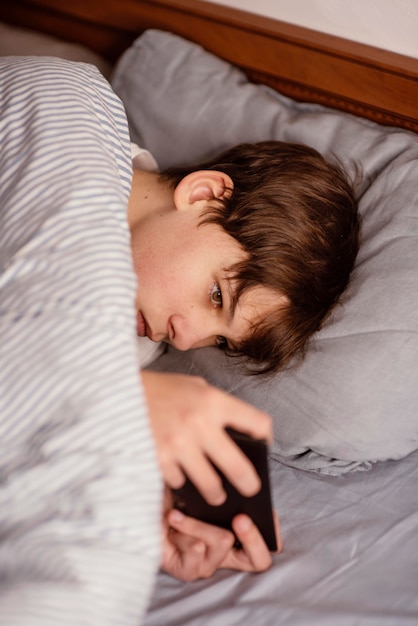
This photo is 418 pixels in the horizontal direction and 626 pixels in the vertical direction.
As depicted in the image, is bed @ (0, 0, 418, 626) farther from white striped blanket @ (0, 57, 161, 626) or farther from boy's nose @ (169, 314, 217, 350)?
white striped blanket @ (0, 57, 161, 626)

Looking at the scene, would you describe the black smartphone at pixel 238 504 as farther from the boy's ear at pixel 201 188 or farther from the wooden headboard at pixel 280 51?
the wooden headboard at pixel 280 51

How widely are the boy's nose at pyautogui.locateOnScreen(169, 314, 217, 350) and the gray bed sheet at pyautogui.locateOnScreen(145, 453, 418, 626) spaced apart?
0.90 ft

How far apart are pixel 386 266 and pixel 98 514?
0.65 meters

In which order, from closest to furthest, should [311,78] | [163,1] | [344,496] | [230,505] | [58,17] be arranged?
[230,505], [344,496], [311,78], [163,1], [58,17]

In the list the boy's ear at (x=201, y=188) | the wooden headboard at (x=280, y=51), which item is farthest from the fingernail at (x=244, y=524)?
the wooden headboard at (x=280, y=51)

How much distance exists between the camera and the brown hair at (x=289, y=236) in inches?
44.4

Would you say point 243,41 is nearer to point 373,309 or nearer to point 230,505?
point 373,309

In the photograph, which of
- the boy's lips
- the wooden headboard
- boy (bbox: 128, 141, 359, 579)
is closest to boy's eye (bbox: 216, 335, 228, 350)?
boy (bbox: 128, 141, 359, 579)

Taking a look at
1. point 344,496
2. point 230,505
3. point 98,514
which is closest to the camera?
point 98,514

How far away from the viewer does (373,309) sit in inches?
44.5

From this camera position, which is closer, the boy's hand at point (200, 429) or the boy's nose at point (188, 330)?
the boy's hand at point (200, 429)

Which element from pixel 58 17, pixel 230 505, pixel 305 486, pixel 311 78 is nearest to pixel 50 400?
pixel 230 505

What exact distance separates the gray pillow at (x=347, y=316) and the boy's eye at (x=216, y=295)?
0.14 meters

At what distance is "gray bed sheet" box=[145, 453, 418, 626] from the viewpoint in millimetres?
914
